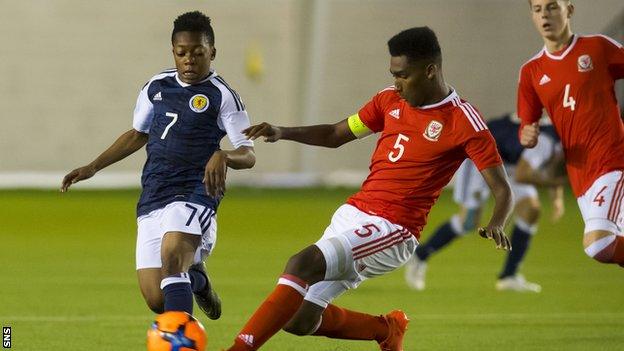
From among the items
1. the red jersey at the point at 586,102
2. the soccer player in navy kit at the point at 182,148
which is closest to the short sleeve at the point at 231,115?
the soccer player in navy kit at the point at 182,148

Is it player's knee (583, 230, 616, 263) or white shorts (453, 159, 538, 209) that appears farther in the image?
white shorts (453, 159, 538, 209)

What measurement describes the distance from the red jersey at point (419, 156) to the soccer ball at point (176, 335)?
1.11 m

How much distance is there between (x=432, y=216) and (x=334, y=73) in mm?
6022

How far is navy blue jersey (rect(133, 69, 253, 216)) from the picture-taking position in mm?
7418

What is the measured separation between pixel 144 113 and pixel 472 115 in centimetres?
204

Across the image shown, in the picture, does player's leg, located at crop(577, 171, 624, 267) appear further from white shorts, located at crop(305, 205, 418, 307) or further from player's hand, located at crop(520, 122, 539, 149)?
white shorts, located at crop(305, 205, 418, 307)

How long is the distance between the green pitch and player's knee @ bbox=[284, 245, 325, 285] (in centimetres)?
171

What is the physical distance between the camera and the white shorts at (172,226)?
7.26 m

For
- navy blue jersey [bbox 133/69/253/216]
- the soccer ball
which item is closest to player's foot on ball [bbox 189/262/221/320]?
navy blue jersey [bbox 133/69/253/216]

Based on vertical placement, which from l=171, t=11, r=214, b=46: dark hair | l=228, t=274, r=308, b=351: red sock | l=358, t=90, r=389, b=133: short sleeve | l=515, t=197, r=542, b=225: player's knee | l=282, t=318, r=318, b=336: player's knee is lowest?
l=515, t=197, r=542, b=225: player's knee

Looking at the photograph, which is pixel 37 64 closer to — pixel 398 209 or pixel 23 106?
pixel 23 106

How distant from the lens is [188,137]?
24.4 ft

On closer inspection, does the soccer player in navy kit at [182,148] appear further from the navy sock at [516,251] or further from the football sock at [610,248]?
the navy sock at [516,251]

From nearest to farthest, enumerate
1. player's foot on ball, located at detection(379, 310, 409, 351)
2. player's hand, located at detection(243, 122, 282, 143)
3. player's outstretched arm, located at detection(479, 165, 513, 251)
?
player's outstretched arm, located at detection(479, 165, 513, 251), player's hand, located at detection(243, 122, 282, 143), player's foot on ball, located at detection(379, 310, 409, 351)
